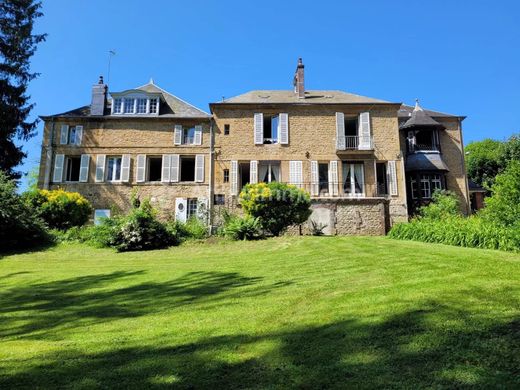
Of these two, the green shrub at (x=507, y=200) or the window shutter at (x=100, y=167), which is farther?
the window shutter at (x=100, y=167)

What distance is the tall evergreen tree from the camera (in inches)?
803

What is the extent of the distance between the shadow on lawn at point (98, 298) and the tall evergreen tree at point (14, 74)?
1690 centimetres

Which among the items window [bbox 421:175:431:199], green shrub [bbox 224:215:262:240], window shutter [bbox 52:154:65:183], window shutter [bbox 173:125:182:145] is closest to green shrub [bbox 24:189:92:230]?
window shutter [bbox 52:154:65:183]

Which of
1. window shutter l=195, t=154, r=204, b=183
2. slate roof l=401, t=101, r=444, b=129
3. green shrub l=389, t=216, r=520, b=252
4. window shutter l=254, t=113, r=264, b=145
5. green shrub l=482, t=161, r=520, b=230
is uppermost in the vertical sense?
slate roof l=401, t=101, r=444, b=129

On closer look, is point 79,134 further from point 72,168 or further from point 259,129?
point 259,129

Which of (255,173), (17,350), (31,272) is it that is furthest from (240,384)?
(255,173)

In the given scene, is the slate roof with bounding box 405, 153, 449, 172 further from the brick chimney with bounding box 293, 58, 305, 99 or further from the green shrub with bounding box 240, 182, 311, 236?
the green shrub with bounding box 240, 182, 311, 236

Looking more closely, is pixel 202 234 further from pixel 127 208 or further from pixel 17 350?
pixel 17 350

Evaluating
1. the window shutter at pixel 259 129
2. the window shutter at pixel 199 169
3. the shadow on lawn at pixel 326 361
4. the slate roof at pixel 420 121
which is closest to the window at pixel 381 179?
the slate roof at pixel 420 121

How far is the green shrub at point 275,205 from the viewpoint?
1323 cm

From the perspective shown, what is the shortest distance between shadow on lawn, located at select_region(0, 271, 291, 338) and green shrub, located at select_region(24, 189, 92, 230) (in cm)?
864

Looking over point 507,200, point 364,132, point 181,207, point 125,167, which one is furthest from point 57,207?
point 364,132

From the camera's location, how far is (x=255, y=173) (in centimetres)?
2041

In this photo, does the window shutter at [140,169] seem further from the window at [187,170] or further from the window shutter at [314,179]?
the window shutter at [314,179]
